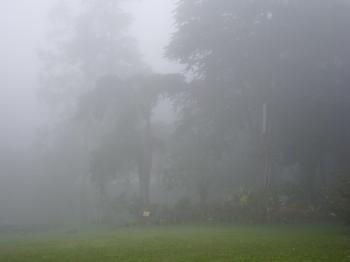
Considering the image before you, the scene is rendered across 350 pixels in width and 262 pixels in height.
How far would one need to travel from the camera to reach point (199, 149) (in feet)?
73.2

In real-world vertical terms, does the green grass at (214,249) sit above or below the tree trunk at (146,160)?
below

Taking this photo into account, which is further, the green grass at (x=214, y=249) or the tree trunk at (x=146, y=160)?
the tree trunk at (x=146, y=160)

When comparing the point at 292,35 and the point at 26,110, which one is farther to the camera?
the point at 26,110

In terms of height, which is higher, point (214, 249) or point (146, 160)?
point (146, 160)

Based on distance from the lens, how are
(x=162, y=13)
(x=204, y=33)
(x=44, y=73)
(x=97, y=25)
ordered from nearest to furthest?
(x=204, y=33) < (x=97, y=25) < (x=44, y=73) < (x=162, y=13)

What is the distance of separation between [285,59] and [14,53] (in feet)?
196

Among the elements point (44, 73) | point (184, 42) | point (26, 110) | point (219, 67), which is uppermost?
point (26, 110)

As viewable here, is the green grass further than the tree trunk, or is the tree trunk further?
the tree trunk

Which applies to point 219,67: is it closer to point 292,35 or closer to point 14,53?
point 292,35

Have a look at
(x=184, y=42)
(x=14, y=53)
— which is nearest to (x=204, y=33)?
(x=184, y=42)

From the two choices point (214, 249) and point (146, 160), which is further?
point (146, 160)

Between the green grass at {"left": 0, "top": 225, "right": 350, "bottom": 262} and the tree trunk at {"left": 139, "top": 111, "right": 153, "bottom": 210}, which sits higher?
the tree trunk at {"left": 139, "top": 111, "right": 153, "bottom": 210}

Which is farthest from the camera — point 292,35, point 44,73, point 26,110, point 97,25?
point 26,110

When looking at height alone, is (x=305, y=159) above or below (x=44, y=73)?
below
